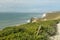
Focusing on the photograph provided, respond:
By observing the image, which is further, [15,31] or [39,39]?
[15,31]

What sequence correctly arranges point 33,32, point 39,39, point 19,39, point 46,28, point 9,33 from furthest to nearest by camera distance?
point 46,28 → point 33,32 → point 9,33 → point 39,39 → point 19,39

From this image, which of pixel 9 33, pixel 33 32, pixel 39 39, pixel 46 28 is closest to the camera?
pixel 39 39

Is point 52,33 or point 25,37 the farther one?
point 52,33

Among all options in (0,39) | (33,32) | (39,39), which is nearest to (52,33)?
(33,32)

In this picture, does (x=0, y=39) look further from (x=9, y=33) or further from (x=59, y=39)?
(x=59, y=39)

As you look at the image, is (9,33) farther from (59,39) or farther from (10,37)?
(59,39)

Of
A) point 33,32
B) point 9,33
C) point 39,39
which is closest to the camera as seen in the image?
point 39,39

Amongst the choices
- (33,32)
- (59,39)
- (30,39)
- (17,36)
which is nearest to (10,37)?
(17,36)

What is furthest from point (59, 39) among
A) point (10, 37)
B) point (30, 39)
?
point (10, 37)

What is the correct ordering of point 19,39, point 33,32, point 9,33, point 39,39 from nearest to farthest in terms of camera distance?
1. point 19,39
2. point 39,39
3. point 9,33
4. point 33,32
